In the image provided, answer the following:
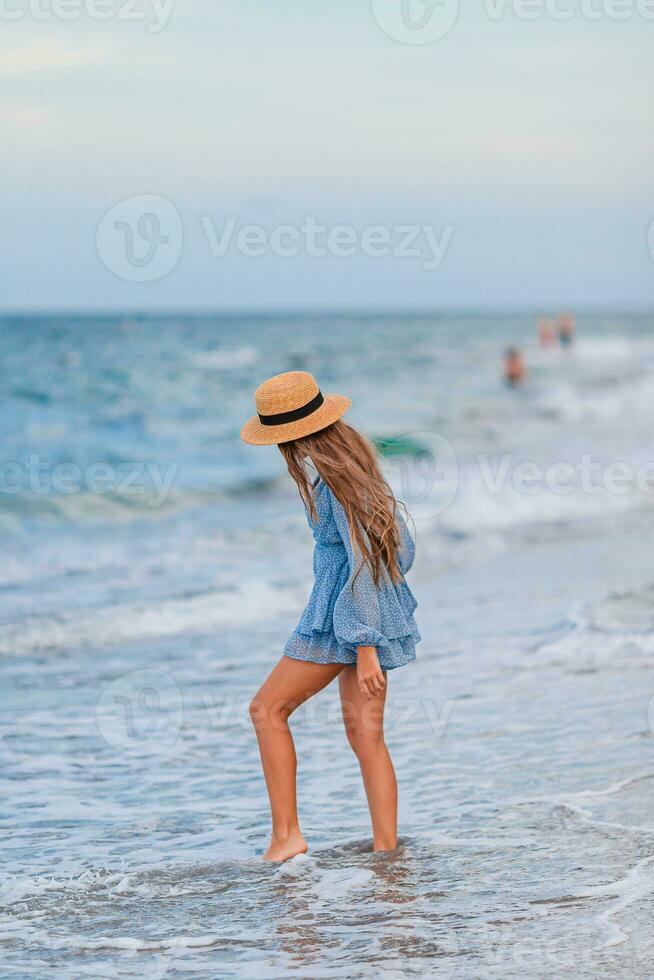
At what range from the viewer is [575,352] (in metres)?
58.2

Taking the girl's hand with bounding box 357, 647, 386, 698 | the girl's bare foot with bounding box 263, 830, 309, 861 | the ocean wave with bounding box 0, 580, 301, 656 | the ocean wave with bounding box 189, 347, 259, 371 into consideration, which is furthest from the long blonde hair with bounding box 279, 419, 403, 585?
the ocean wave with bounding box 189, 347, 259, 371

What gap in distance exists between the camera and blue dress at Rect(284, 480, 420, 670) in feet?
14.7

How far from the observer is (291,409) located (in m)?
4.52

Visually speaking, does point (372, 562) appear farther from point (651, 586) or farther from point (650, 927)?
point (651, 586)

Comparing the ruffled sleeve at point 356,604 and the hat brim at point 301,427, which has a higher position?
the hat brim at point 301,427

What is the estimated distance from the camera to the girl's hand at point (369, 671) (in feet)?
14.7

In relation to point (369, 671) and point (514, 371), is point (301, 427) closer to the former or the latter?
point (369, 671)

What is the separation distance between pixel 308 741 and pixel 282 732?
1.80m

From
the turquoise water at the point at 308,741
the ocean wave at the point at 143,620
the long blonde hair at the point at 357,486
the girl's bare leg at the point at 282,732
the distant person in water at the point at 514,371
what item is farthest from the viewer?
the distant person in water at the point at 514,371

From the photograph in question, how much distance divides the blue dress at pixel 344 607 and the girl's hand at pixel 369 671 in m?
0.04

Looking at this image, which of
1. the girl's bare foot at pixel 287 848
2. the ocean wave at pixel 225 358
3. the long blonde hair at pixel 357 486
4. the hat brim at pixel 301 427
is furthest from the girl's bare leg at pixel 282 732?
→ the ocean wave at pixel 225 358

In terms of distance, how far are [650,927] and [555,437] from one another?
2115cm

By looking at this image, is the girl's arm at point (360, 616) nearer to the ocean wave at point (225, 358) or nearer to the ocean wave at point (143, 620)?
the ocean wave at point (143, 620)

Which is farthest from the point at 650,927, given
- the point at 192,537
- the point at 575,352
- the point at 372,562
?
the point at 575,352
